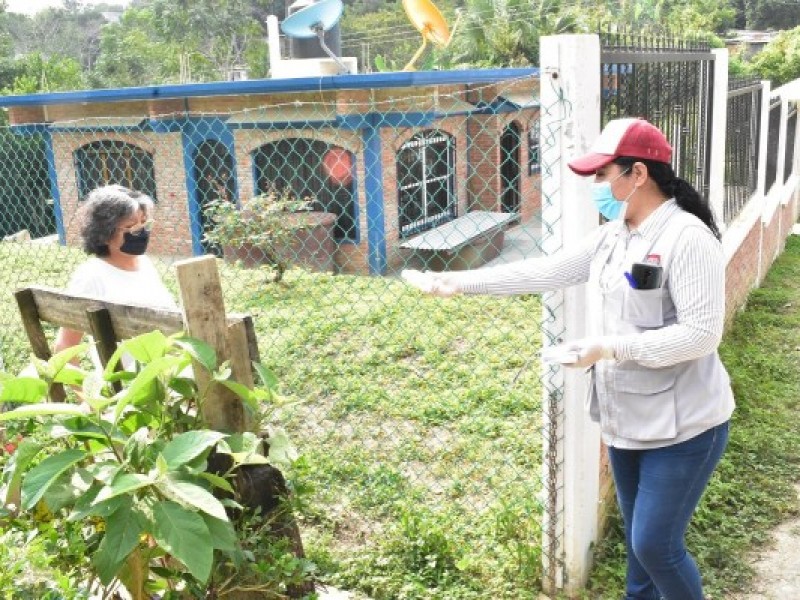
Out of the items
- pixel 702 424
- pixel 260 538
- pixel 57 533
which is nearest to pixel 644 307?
pixel 702 424

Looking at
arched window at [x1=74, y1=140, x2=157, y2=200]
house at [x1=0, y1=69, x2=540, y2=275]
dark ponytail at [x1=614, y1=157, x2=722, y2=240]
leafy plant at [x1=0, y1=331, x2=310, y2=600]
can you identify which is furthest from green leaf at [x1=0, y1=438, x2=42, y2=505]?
arched window at [x1=74, y1=140, x2=157, y2=200]

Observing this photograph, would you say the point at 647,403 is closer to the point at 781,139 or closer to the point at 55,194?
the point at 781,139

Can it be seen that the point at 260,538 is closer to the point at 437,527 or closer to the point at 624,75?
the point at 437,527

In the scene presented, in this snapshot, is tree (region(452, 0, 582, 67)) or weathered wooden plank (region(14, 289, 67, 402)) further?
tree (region(452, 0, 582, 67))

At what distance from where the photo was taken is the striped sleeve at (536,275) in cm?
253

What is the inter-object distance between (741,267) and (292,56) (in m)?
12.2

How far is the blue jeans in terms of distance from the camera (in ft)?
7.50

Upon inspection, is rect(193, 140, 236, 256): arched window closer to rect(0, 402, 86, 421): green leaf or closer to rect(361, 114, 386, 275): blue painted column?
rect(361, 114, 386, 275): blue painted column

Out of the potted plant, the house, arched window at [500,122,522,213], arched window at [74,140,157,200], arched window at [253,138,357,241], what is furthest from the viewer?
arched window at [500,122,522,213]

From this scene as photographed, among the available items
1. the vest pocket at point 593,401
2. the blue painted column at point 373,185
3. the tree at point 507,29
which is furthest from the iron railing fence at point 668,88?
the tree at point 507,29

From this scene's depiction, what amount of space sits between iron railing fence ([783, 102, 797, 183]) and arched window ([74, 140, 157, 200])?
32.0 ft

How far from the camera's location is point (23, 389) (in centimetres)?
208

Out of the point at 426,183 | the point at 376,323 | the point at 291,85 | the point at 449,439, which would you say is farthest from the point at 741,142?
the point at 291,85

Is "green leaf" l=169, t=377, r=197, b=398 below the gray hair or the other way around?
below
